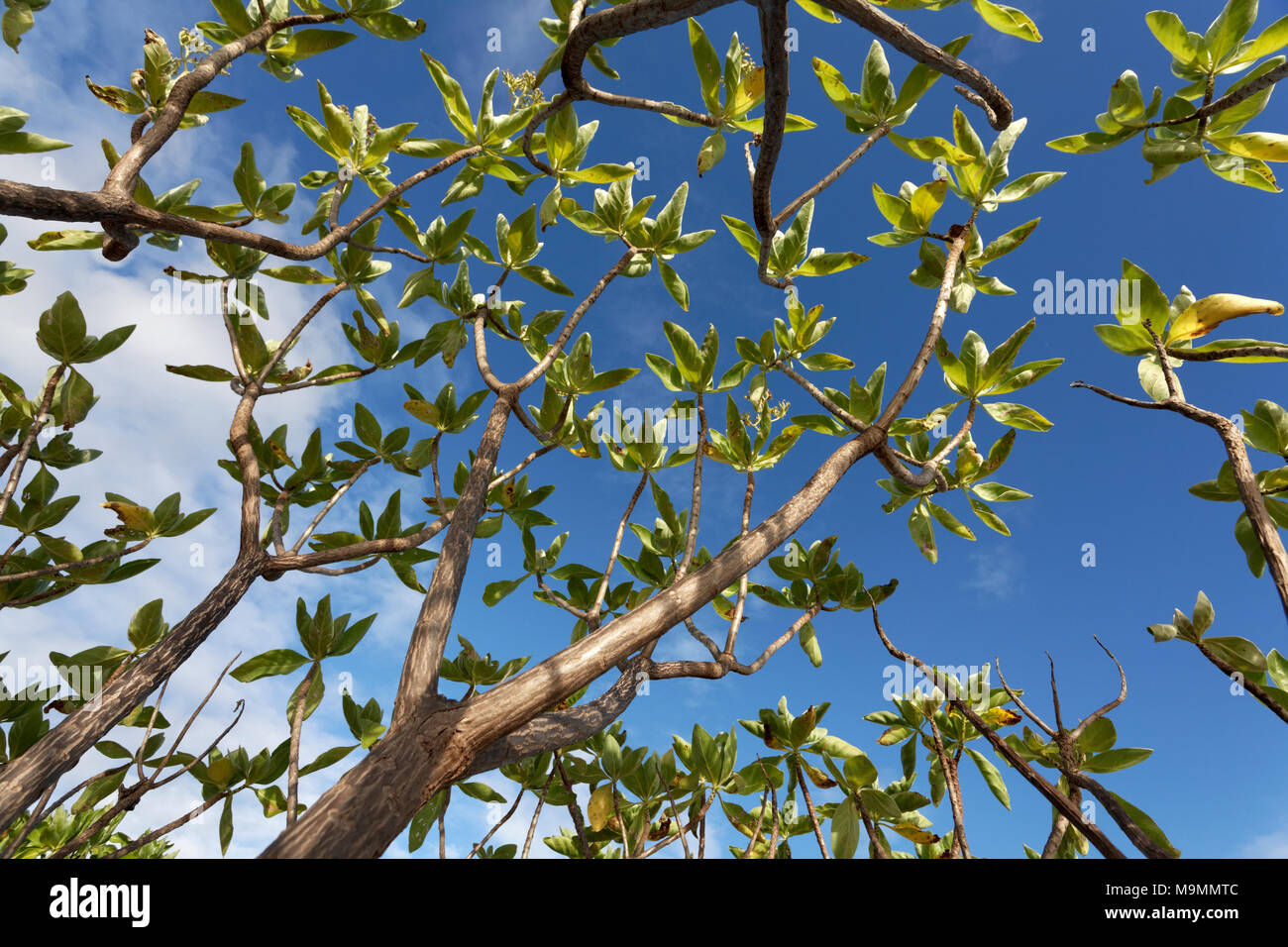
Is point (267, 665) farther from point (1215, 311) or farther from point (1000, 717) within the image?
point (1215, 311)

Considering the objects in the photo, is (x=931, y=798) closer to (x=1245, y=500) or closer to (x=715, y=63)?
(x=1245, y=500)

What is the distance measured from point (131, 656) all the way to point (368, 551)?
2.35ft

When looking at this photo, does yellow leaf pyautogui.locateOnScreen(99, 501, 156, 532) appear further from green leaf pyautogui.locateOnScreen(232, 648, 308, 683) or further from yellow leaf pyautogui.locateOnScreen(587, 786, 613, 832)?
yellow leaf pyautogui.locateOnScreen(587, 786, 613, 832)

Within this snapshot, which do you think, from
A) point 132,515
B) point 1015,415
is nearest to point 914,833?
point 1015,415

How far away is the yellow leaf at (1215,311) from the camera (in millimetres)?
1110

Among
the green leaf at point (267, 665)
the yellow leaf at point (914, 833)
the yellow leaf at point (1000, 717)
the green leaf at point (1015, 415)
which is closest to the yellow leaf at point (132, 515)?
the green leaf at point (267, 665)

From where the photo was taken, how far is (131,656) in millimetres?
1657

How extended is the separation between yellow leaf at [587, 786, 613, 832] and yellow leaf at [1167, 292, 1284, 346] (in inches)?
69.1

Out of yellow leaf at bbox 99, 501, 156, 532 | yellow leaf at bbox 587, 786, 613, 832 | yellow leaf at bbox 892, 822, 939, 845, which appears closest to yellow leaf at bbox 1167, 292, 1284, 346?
yellow leaf at bbox 892, 822, 939, 845

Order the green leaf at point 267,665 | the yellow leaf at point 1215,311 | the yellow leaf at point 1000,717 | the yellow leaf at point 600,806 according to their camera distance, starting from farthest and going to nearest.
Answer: the yellow leaf at point 600,806
the green leaf at point 267,665
the yellow leaf at point 1000,717
the yellow leaf at point 1215,311

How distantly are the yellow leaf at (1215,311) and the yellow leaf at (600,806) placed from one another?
1754mm

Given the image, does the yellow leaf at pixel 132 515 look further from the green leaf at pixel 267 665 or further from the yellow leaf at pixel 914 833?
the yellow leaf at pixel 914 833

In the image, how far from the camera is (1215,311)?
1127 millimetres
